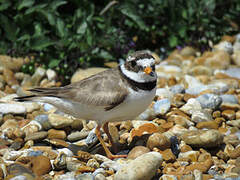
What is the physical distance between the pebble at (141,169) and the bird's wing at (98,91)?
0.77 m

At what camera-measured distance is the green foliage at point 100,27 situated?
7.28 m

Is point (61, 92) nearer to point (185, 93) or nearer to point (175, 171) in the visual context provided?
point (175, 171)

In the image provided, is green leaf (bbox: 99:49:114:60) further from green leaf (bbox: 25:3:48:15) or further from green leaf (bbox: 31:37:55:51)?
green leaf (bbox: 25:3:48:15)

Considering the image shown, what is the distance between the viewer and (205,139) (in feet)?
15.7

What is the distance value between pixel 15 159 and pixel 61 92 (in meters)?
0.94

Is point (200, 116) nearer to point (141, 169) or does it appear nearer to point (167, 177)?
point (167, 177)

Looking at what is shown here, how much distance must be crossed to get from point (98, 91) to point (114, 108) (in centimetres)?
28

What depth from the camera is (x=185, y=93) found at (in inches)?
265

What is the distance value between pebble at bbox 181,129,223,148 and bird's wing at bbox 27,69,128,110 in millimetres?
1019

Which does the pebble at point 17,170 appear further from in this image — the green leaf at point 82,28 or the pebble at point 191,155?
the green leaf at point 82,28

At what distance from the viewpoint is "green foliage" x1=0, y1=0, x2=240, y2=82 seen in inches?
287

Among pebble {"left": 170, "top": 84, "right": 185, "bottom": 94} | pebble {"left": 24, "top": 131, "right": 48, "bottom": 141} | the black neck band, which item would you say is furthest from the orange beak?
pebble {"left": 170, "top": 84, "right": 185, "bottom": 94}

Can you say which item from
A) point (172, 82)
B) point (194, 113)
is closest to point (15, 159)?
point (194, 113)

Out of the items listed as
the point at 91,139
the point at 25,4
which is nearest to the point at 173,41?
the point at 25,4
